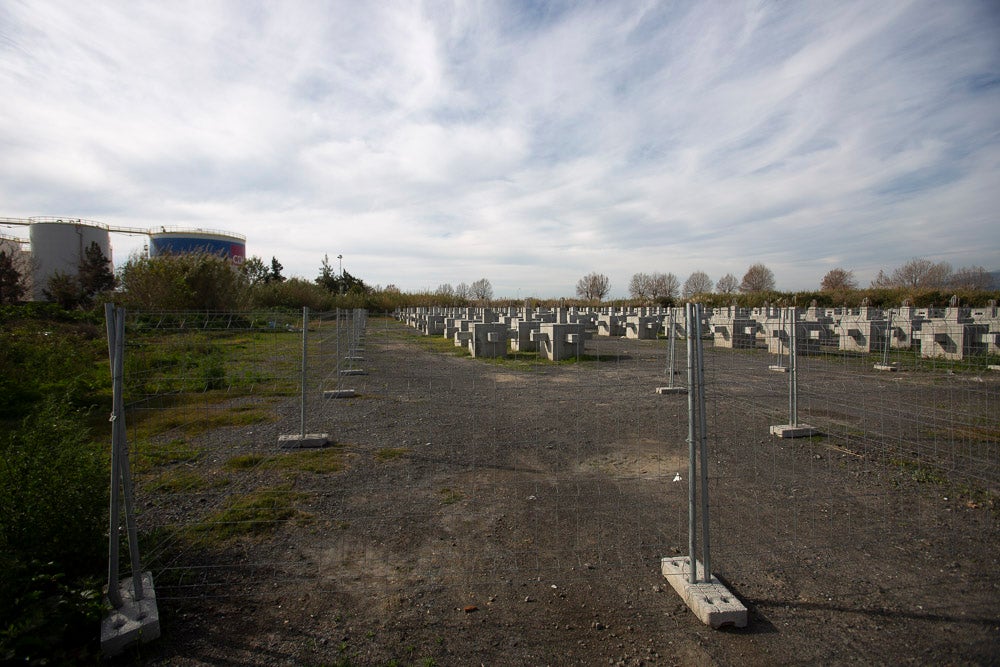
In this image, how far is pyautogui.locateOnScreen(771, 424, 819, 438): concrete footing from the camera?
6387 millimetres

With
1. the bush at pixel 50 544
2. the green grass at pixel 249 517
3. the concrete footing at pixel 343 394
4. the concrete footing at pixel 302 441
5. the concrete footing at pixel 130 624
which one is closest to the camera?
the bush at pixel 50 544

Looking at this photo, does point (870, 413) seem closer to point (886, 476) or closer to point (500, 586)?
point (886, 476)

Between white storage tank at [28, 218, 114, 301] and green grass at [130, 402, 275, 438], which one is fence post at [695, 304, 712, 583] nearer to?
green grass at [130, 402, 275, 438]

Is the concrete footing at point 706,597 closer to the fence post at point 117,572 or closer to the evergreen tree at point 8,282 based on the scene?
the fence post at point 117,572

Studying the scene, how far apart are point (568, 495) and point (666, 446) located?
2.06 m

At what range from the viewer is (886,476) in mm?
5043

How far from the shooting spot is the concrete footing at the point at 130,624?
102 inches

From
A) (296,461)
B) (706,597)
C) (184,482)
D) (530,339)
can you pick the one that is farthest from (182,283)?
(706,597)

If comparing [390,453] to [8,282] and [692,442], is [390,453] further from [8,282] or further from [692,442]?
[8,282]

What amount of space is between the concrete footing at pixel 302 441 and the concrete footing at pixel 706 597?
4.37 meters

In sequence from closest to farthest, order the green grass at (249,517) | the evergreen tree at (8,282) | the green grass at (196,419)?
the green grass at (249,517) < the green grass at (196,419) < the evergreen tree at (8,282)

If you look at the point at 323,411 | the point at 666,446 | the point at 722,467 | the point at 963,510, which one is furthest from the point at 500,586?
the point at 323,411

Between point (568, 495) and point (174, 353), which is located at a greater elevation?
point (174, 353)

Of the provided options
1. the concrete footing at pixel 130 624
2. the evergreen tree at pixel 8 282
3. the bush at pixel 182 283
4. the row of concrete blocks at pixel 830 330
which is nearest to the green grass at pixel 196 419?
the concrete footing at pixel 130 624
